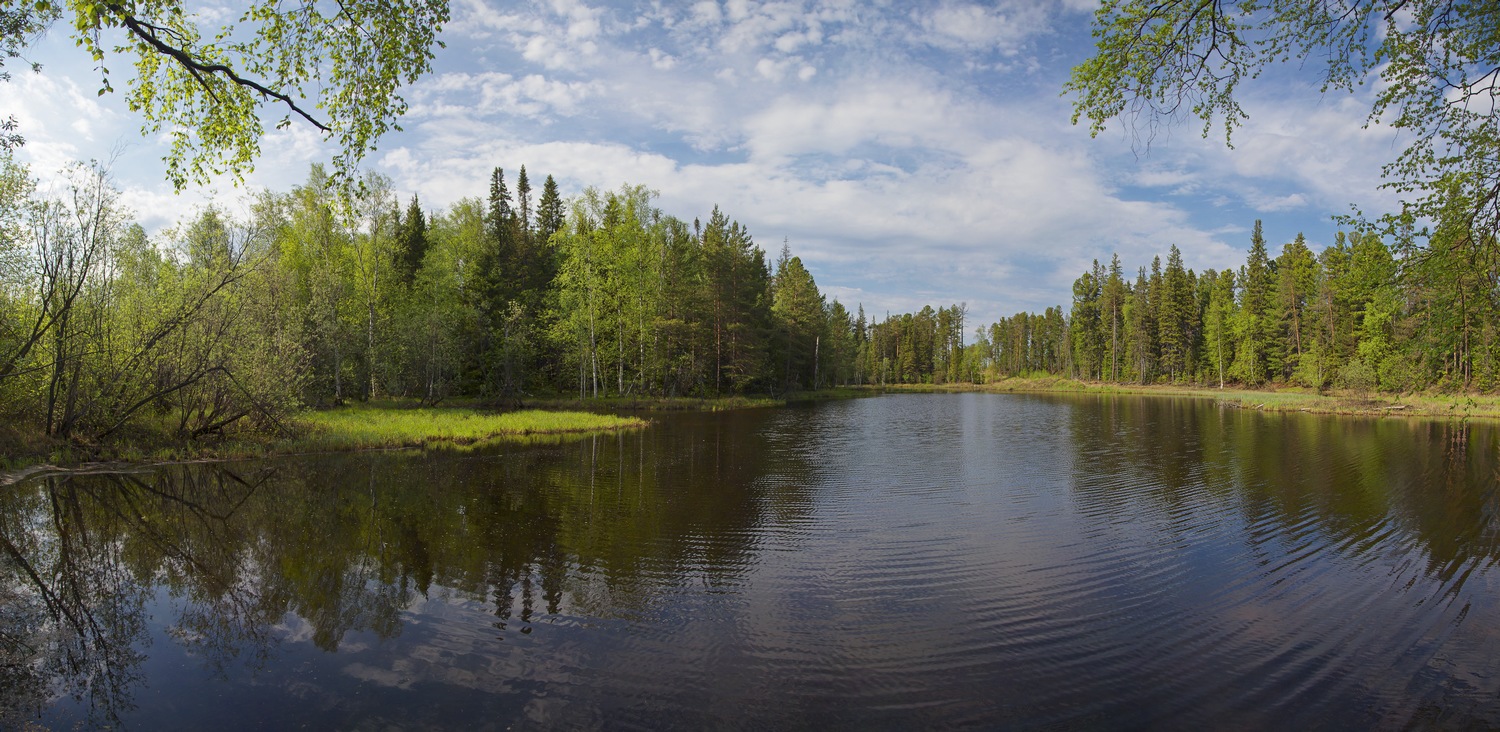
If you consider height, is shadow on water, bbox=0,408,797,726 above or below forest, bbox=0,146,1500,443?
below

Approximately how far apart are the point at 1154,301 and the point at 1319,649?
95.2 metres

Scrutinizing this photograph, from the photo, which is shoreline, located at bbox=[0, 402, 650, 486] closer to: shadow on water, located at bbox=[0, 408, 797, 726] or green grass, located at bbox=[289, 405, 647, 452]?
green grass, located at bbox=[289, 405, 647, 452]

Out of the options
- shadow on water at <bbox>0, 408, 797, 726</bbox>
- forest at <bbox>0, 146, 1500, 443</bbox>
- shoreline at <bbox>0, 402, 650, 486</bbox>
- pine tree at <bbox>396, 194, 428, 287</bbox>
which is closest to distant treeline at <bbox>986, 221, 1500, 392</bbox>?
forest at <bbox>0, 146, 1500, 443</bbox>

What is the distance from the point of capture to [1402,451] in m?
25.2

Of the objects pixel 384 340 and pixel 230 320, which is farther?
pixel 384 340

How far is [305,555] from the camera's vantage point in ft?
Answer: 35.2

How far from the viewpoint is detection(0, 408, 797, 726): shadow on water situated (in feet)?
24.4

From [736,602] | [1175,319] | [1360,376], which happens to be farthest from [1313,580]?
[1175,319]

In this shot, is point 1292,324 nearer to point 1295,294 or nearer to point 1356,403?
point 1295,294

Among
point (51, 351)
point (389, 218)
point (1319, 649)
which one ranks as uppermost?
point (389, 218)

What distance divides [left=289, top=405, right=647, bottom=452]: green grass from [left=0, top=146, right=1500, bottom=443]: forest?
1642mm

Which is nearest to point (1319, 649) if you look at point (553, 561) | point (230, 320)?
point (553, 561)

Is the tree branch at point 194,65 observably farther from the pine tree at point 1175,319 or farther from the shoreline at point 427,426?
the pine tree at point 1175,319

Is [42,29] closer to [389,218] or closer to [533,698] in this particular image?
[533,698]
